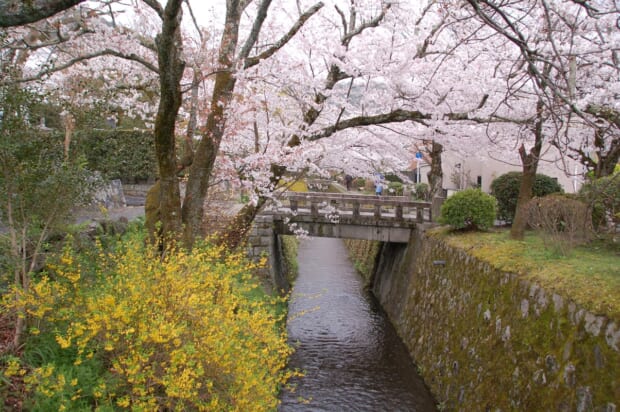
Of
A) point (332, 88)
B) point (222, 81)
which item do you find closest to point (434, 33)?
point (332, 88)

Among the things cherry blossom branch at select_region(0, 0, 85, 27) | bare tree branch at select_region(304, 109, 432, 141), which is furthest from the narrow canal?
cherry blossom branch at select_region(0, 0, 85, 27)

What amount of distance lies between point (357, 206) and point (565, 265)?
8747mm

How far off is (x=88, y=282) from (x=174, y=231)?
1872 mm

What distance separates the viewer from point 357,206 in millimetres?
15750

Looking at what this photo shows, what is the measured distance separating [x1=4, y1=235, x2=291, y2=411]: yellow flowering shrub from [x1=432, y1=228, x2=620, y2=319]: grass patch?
4.15 meters

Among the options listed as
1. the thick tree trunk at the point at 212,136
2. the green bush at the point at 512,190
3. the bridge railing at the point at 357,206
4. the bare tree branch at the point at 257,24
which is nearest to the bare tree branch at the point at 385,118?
the thick tree trunk at the point at 212,136

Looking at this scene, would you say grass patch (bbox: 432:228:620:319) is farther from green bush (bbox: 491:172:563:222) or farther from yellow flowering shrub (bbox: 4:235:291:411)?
yellow flowering shrub (bbox: 4:235:291:411)

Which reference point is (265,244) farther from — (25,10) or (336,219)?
(25,10)

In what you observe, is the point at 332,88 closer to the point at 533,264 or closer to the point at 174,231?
the point at 174,231

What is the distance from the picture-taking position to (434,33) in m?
9.13

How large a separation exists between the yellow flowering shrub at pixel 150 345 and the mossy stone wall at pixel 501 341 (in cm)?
371

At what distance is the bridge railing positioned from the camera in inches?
600

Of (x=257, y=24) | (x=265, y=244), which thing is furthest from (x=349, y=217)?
(x=257, y=24)

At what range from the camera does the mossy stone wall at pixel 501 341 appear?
17.6 ft
